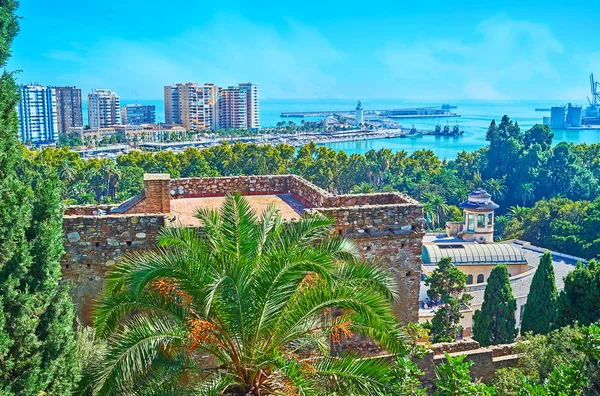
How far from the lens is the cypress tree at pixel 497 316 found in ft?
83.4

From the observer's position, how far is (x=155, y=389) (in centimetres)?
727

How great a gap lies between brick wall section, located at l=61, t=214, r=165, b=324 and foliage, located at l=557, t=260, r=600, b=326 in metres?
13.2

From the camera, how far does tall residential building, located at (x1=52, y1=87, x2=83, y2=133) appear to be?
177625mm

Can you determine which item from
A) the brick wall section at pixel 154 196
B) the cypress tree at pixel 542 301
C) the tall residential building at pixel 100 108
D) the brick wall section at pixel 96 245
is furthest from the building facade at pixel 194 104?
the brick wall section at pixel 96 245

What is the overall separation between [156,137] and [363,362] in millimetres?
158905

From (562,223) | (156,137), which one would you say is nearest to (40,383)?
(562,223)

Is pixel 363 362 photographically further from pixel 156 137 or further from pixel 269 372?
pixel 156 137

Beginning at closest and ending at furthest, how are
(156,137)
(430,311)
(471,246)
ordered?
(430,311)
(471,246)
(156,137)

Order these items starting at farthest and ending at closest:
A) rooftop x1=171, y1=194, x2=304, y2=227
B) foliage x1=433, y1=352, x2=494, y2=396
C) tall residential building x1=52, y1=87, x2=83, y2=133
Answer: tall residential building x1=52, y1=87, x2=83, y2=133 < rooftop x1=171, y1=194, x2=304, y2=227 < foliage x1=433, y1=352, x2=494, y2=396

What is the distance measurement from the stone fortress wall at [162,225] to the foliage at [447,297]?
12797mm

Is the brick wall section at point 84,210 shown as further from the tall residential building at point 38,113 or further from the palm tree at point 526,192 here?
the tall residential building at point 38,113

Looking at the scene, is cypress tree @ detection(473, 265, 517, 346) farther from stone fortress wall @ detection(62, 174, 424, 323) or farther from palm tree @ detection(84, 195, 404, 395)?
palm tree @ detection(84, 195, 404, 395)

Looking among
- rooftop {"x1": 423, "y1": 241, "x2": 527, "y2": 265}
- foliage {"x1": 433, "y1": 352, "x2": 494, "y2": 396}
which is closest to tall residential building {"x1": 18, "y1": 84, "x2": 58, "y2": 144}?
A: rooftop {"x1": 423, "y1": 241, "x2": 527, "y2": 265}

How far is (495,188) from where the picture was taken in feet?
239
